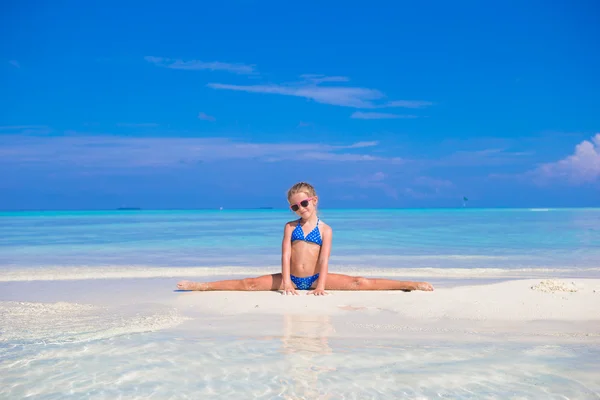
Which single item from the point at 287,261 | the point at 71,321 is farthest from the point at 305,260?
the point at 71,321

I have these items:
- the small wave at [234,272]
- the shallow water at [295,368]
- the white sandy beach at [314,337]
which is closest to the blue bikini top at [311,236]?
the white sandy beach at [314,337]

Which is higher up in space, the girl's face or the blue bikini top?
the girl's face

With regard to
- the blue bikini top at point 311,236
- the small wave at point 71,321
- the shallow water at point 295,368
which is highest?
the blue bikini top at point 311,236

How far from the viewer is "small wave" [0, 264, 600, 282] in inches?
404

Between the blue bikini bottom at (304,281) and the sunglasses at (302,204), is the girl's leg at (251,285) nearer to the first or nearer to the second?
the blue bikini bottom at (304,281)

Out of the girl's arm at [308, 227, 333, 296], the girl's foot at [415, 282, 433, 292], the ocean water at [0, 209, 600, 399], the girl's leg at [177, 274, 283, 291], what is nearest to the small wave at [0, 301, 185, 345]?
the ocean water at [0, 209, 600, 399]

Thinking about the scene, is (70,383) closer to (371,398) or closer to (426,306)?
(371,398)

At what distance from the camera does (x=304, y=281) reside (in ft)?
25.8

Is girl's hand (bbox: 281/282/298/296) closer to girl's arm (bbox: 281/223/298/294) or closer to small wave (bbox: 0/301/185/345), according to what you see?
girl's arm (bbox: 281/223/298/294)

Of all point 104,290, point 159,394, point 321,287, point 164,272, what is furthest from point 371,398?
point 164,272

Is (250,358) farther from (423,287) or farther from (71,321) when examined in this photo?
(423,287)

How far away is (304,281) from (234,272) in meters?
3.50

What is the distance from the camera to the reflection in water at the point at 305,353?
11.7 feet

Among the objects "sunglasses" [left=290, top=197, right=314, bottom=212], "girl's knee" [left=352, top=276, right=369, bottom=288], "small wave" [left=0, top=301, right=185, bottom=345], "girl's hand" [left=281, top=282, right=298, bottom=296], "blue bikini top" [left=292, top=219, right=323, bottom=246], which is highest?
"sunglasses" [left=290, top=197, right=314, bottom=212]
